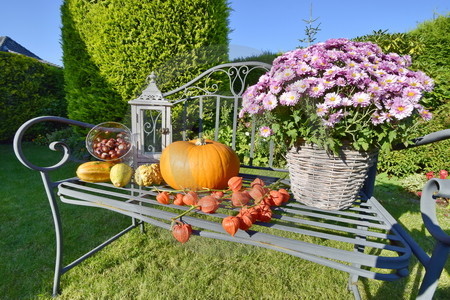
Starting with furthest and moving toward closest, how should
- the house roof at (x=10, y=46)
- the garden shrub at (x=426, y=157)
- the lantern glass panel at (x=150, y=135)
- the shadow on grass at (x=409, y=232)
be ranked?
the house roof at (x=10, y=46) → the garden shrub at (x=426, y=157) → the lantern glass panel at (x=150, y=135) → the shadow on grass at (x=409, y=232)

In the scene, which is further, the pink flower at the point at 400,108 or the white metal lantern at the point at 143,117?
the white metal lantern at the point at 143,117

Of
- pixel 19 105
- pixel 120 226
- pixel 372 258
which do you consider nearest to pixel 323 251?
pixel 372 258

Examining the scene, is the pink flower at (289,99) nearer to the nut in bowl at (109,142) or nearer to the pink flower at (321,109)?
the pink flower at (321,109)

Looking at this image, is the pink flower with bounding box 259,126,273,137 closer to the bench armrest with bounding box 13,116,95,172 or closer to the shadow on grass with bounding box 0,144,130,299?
the bench armrest with bounding box 13,116,95,172

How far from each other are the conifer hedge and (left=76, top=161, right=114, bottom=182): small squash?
7.11ft

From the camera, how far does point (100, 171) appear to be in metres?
1.48

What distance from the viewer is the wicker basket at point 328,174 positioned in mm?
1045

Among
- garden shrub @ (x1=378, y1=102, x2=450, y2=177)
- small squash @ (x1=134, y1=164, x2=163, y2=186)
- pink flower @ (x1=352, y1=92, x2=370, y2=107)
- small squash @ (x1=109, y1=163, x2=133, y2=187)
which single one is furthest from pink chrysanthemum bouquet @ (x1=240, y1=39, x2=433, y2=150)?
garden shrub @ (x1=378, y1=102, x2=450, y2=177)

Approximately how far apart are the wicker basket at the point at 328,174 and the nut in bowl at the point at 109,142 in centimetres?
109

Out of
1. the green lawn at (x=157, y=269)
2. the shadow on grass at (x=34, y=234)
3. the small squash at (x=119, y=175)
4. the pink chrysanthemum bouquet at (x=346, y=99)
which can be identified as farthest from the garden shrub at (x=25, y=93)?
the pink chrysanthemum bouquet at (x=346, y=99)

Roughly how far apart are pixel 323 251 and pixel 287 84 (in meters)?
0.67

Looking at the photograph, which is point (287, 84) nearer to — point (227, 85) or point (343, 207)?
point (343, 207)

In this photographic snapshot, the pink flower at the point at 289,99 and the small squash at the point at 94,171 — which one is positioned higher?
the pink flower at the point at 289,99

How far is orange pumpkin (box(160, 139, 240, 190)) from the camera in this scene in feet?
4.25
